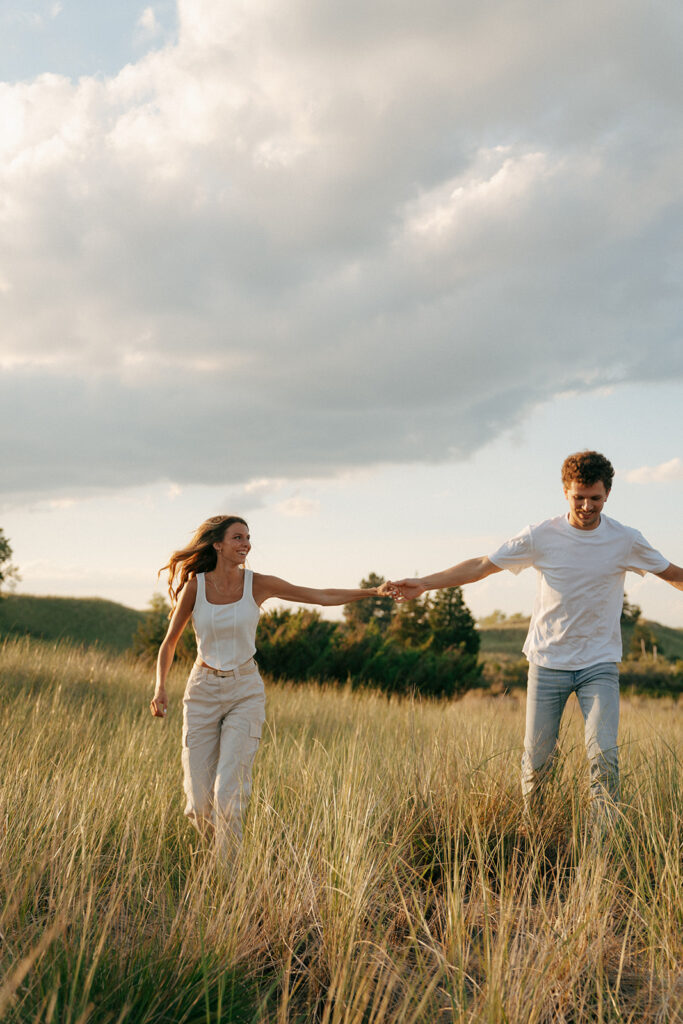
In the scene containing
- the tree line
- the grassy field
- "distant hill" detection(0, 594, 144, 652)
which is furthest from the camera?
"distant hill" detection(0, 594, 144, 652)

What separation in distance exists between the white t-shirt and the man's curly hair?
0.33 meters

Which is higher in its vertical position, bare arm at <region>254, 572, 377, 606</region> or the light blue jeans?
bare arm at <region>254, 572, 377, 606</region>

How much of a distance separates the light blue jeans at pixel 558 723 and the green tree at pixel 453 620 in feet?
84.7

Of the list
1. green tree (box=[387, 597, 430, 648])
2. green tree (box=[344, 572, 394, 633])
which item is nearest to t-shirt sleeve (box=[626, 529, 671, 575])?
green tree (box=[387, 597, 430, 648])

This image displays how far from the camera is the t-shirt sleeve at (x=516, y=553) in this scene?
202 inches

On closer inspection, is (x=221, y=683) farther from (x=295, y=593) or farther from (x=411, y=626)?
(x=411, y=626)

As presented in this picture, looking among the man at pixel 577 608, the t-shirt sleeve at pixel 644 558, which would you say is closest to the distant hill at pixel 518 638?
the t-shirt sleeve at pixel 644 558

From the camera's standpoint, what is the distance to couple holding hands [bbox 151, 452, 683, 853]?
4.65m

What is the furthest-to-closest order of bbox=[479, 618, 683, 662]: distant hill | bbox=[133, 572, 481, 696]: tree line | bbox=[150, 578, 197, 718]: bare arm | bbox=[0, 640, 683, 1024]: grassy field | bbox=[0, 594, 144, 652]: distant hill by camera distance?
bbox=[479, 618, 683, 662]: distant hill
bbox=[0, 594, 144, 652]: distant hill
bbox=[133, 572, 481, 696]: tree line
bbox=[150, 578, 197, 718]: bare arm
bbox=[0, 640, 683, 1024]: grassy field

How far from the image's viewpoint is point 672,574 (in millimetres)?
5258

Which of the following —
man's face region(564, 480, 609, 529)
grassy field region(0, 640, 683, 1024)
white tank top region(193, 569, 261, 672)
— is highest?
man's face region(564, 480, 609, 529)

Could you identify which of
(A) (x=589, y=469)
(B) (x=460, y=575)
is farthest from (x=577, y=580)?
(B) (x=460, y=575)

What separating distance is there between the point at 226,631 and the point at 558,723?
6.81 ft

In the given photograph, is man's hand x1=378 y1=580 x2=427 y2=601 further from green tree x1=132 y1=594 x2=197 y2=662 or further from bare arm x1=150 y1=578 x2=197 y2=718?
green tree x1=132 y1=594 x2=197 y2=662
